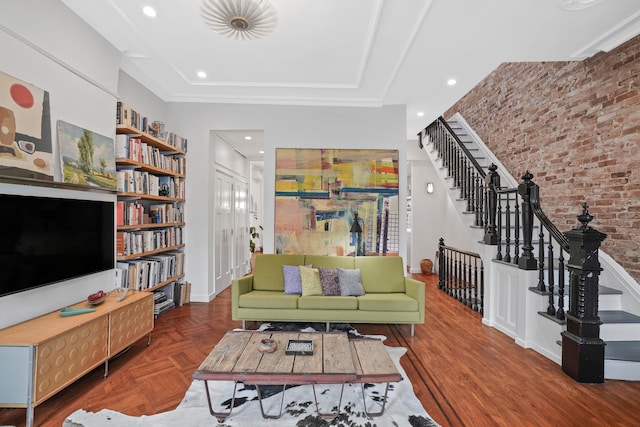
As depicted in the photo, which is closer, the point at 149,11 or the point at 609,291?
the point at 149,11

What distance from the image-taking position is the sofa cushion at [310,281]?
362cm

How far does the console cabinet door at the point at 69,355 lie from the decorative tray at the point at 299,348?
1500 mm

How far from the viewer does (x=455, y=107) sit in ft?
22.1

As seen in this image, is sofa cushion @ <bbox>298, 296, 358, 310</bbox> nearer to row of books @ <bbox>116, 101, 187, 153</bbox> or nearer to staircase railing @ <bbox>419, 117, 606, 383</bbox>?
staircase railing @ <bbox>419, 117, 606, 383</bbox>

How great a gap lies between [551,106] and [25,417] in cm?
635

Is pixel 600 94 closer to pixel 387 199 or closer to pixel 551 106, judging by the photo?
pixel 551 106

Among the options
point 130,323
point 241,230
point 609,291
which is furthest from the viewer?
point 241,230

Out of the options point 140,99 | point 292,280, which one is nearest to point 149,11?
point 140,99

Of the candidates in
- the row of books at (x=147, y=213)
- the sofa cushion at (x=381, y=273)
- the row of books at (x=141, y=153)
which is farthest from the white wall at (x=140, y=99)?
the sofa cushion at (x=381, y=273)

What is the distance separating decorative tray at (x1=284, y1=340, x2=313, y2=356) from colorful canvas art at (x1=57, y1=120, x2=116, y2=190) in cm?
236

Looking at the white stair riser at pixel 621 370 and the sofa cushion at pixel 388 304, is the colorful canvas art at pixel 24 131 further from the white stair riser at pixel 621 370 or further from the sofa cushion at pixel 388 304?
the white stair riser at pixel 621 370

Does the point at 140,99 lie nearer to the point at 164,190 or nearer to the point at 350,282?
the point at 164,190

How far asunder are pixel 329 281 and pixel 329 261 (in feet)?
1.33

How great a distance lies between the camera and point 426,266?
22.4 feet
